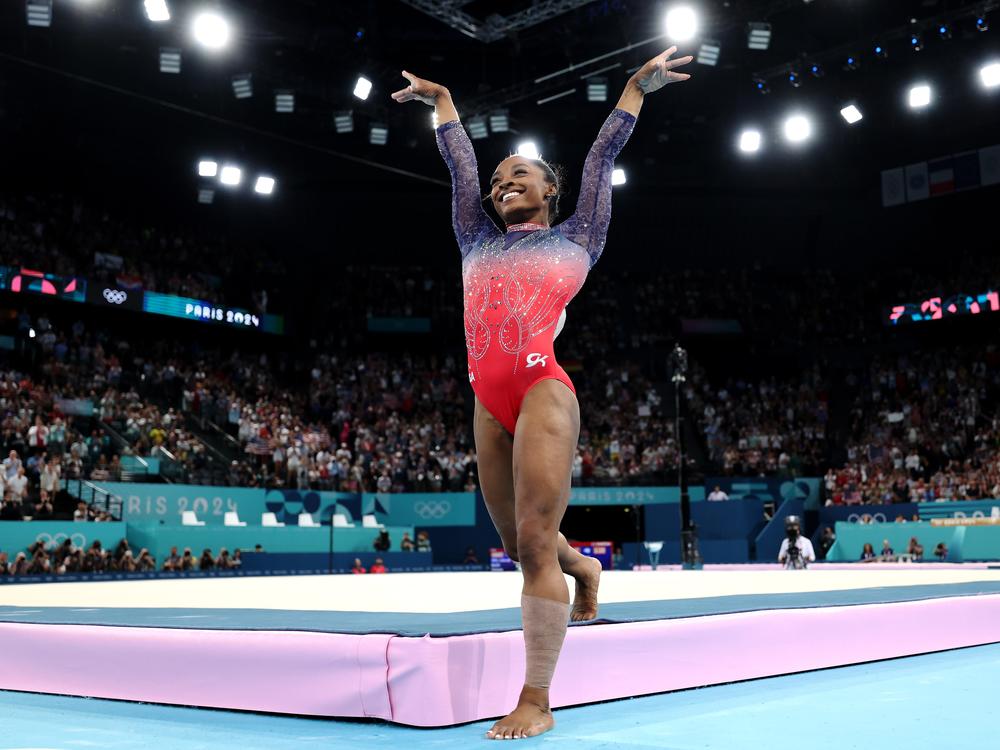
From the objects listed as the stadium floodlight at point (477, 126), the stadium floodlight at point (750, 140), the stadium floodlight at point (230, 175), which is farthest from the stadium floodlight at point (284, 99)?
the stadium floodlight at point (750, 140)

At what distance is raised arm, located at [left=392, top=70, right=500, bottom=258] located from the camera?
9.98 feet

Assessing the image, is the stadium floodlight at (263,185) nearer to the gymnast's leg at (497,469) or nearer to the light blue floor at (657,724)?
the light blue floor at (657,724)

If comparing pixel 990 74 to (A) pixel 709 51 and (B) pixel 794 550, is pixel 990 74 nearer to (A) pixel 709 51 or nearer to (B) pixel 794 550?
(A) pixel 709 51

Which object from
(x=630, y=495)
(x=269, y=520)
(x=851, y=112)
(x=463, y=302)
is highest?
(x=851, y=112)

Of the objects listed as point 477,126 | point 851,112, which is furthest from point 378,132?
point 851,112

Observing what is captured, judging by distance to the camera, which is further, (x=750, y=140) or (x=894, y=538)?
(x=750, y=140)

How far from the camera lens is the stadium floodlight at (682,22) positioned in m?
14.7

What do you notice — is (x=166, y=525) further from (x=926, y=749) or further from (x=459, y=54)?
(x=926, y=749)

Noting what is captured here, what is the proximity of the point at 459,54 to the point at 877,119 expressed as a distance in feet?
33.4

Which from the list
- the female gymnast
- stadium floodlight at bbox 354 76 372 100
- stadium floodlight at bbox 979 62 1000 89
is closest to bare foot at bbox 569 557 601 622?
the female gymnast

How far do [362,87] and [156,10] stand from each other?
12.6 ft

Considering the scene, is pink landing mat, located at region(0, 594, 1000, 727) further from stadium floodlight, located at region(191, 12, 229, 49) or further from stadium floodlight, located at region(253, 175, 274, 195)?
stadium floodlight, located at region(253, 175, 274, 195)

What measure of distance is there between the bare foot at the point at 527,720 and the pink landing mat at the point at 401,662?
0.21m

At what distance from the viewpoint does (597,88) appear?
18094 mm
